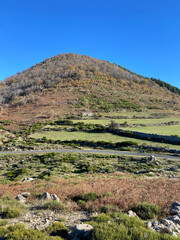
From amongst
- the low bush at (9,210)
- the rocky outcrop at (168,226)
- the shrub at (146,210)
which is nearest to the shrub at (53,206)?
the low bush at (9,210)

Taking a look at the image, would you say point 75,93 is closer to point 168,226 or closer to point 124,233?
point 168,226

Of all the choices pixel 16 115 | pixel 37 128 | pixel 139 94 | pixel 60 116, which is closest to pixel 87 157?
pixel 37 128

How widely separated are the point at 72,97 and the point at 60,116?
2208 centimetres

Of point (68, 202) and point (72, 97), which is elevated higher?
point (72, 97)

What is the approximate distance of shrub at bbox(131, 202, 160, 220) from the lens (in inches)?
291

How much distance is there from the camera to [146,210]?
759cm

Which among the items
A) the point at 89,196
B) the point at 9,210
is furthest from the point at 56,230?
the point at 89,196

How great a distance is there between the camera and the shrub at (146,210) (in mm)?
7389

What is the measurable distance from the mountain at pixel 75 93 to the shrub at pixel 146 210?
6441cm

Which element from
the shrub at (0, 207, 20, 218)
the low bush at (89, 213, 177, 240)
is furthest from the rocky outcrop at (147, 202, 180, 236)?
the shrub at (0, 207, 20, 218)

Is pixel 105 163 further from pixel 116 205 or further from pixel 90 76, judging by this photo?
pixel 90 76

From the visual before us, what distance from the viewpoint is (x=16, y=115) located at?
74.8 meters

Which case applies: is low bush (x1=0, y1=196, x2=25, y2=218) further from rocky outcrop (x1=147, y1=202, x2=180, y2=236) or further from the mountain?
the mountain

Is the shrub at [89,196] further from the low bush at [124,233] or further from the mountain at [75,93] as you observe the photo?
the mountain at [75,93]
